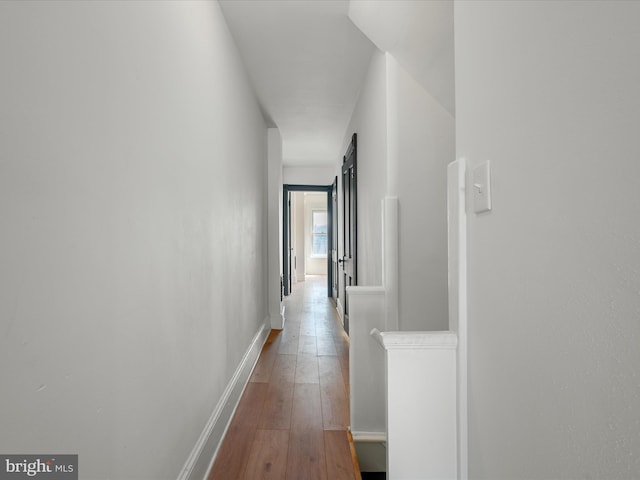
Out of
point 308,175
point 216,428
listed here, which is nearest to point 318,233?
point 308,175

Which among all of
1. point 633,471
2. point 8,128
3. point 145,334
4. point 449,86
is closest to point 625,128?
point 633,471

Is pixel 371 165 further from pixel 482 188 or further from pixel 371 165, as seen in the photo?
pixel 482 188

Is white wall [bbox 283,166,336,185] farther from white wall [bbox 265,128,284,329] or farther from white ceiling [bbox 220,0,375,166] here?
white ceiling [bbox 220,0,375,166]

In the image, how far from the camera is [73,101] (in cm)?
87

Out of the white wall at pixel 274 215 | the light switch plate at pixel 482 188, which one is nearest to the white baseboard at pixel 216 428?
the light switch plate at pixel 482 188

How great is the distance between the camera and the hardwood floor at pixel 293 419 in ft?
6.21

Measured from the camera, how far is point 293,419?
2.40m

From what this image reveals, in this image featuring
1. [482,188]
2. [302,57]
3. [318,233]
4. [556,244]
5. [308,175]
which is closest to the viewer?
[556,244]

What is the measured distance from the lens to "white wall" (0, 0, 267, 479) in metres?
0.72

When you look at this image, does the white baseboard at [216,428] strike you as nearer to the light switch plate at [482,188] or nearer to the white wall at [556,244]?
the white wall at [556,244]

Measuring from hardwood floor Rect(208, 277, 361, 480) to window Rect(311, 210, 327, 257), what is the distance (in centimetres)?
800

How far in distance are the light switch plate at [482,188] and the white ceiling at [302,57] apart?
6.04 ft

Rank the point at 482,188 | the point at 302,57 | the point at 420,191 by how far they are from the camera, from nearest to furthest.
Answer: the point at 482,188 < the point at 420,191 < the point at 302,57

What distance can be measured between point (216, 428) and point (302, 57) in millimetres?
2655
